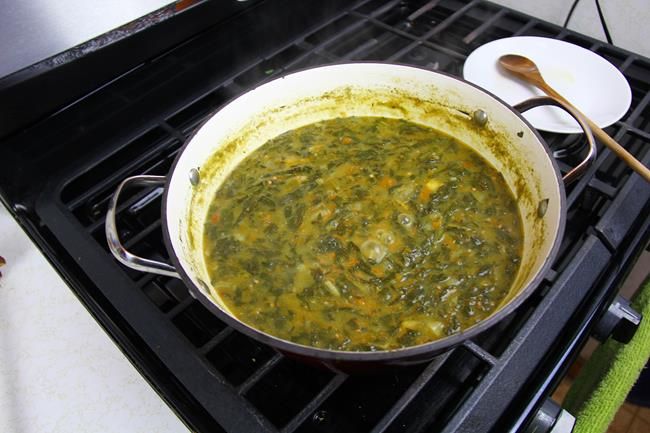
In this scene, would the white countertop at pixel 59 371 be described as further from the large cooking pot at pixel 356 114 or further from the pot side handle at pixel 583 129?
the pot side handle at pixel 583 129

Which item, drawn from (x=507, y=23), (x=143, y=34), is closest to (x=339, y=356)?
(x=143, y=34)

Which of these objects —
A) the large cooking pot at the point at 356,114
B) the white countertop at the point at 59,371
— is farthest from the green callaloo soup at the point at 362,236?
the white countertop at the point at 59,371

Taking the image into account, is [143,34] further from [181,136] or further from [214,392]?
[214,392]

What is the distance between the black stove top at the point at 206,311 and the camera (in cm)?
103

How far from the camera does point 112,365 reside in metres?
1.23

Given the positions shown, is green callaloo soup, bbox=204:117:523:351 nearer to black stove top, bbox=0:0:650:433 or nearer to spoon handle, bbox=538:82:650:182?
black stove top, bbox=0:0:650:433

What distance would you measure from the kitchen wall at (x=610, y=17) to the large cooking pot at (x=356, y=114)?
917mm

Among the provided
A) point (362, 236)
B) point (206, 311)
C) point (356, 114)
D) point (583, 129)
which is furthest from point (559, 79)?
point (206, 311)

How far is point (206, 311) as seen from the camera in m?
1.21

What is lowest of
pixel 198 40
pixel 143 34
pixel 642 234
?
pixel 143 34

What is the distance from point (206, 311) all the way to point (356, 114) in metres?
0.77

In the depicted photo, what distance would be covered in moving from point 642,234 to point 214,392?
1062 mm

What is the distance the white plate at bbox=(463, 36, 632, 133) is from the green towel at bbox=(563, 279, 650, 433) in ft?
1.74

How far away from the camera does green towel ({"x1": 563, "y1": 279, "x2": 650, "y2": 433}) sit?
1188 mm
